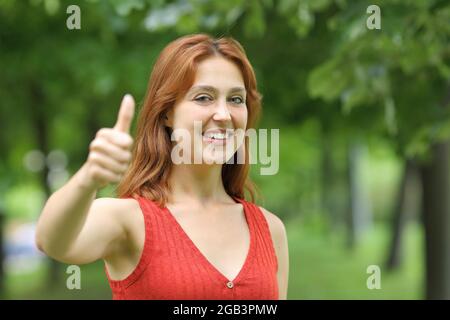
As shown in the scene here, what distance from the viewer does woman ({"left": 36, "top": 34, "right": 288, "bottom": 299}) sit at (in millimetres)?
2008

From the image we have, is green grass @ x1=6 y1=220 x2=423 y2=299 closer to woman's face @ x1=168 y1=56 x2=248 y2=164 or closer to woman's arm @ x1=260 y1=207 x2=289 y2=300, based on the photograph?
woman's arm @ x1=260 y1=207 x2=289 y2=300

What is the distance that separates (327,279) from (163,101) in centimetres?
1106

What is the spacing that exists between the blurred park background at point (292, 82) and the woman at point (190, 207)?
45 cm

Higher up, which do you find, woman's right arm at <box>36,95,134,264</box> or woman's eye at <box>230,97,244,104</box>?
woman's eye at <box>230,97,244,104</box>

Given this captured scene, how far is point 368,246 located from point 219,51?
18702 millimetres

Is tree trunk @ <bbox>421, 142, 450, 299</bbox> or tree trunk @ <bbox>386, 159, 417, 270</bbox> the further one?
tree trunk @ <bbox>386, 159, 417, 270</bbox>

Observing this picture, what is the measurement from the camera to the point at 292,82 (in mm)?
6730

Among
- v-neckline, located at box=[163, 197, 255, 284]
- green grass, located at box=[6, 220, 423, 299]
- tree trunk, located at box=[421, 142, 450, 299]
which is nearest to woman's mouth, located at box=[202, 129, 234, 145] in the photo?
v-neckline, located at box=[163, 197, 255, 284]

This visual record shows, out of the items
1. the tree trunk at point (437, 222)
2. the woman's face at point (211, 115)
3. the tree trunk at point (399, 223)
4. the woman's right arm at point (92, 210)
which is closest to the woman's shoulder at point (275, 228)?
the woman's face at point (211, 115)

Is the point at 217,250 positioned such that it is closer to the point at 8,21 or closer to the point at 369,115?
the point at 369,115

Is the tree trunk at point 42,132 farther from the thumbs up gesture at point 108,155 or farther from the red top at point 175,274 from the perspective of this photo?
the thumbs up gesture at point 108,155

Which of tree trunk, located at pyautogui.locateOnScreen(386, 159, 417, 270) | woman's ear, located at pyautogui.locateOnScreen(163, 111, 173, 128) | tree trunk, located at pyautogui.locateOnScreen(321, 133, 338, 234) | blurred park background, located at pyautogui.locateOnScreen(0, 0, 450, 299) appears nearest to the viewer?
woman's ear, located at pyautogui.locateOnScreen(163, 111, 173, 128)

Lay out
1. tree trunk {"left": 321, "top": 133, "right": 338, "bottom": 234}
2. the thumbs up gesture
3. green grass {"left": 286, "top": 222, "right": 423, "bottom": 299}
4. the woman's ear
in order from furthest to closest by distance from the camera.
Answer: tree trunk {"left": 321, "top": 133, "right": 338, "bottom": 234} → green grass {"left": 286, "top": 222, "right": 423, "bottom": 299} → the woman's ear → the thumbs up gesture

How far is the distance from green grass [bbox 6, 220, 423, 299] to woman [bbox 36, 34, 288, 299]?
8133 millimetres
